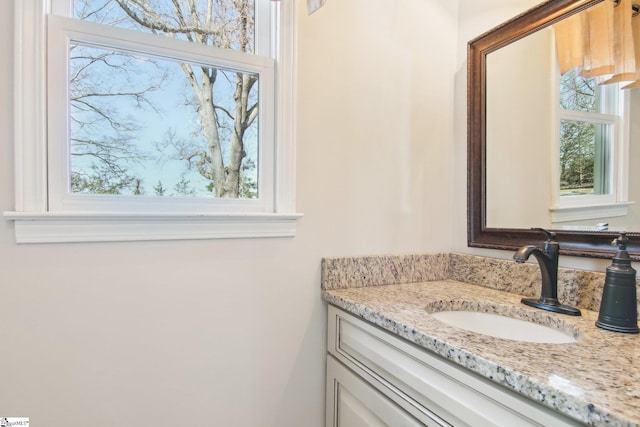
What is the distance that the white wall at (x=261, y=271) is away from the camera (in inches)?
36.0

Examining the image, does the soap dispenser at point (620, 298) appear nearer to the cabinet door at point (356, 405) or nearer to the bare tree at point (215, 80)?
the cabinet door at point (356, 405)

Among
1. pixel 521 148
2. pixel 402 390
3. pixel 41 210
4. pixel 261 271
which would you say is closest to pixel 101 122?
pixel 41 210

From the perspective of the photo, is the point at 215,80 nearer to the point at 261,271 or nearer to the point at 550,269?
the point at 261,271

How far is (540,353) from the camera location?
2.20 ft

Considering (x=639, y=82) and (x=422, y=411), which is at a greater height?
(x=639, y=82)

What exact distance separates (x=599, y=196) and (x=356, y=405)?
3.06 ft

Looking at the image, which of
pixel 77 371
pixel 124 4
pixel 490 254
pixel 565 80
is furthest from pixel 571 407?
pixel 124 4

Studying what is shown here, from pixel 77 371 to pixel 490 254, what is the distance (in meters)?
1.39

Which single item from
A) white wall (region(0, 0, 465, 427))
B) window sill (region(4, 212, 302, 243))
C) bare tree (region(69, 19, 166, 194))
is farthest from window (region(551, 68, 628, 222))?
bare tree (region(69, 19, 166, 194))

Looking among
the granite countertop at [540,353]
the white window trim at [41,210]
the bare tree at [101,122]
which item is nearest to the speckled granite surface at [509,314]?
the granite countertop at [540,353]

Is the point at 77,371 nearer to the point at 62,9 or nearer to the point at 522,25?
the point at 62,9

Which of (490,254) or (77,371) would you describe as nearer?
(77,371)

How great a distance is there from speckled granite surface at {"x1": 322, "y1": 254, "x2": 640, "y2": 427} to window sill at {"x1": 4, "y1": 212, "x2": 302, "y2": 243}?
0.87 ft

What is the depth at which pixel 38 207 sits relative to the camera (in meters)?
0.89
